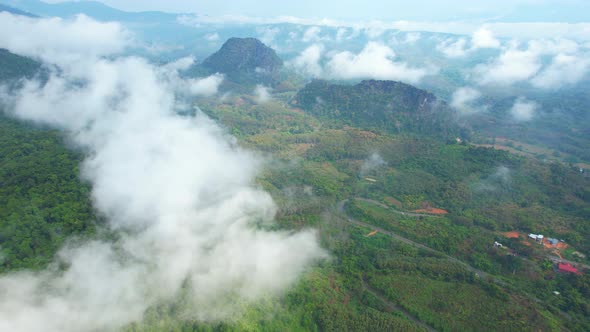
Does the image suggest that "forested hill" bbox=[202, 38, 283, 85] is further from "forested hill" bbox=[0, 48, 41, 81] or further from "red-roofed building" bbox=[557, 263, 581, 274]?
"red-roofed building" bbox=[557, 263, 581, 274]

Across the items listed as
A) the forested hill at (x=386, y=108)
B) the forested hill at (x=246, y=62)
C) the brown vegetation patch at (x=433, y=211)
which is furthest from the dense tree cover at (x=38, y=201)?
the forested hill at (x=246, y=62)

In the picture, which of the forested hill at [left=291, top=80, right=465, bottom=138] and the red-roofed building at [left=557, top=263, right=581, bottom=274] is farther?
the forested hill at [left=291, top=80, right=465, bottom=138]

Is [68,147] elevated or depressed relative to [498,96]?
elevated

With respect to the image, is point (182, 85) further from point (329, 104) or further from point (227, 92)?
point (329, 104)

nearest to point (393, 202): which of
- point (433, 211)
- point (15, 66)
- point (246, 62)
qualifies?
point (433, 211)

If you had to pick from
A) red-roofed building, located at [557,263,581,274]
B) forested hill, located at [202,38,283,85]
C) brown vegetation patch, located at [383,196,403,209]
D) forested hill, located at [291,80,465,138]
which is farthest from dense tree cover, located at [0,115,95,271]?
forested hill, located at [202,38,283,85]

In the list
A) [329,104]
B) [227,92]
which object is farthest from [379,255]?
[227,92]

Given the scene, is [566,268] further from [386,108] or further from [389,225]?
[386,108]

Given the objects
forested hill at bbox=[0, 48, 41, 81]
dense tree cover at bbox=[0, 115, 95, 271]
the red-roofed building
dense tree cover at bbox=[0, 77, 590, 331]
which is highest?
forested hill at bbox=[0, 48, 41, 81]
